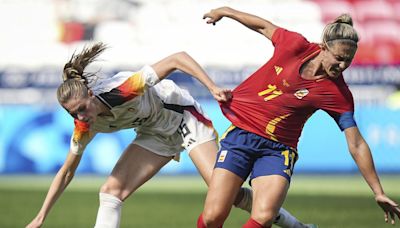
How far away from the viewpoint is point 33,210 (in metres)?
11.5

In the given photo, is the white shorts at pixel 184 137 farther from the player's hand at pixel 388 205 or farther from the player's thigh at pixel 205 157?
the player's hand at pixel 388 205

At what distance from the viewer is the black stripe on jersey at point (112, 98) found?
6.70 m

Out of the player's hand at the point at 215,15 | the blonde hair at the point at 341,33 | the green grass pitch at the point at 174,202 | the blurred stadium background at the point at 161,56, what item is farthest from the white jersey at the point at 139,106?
the blurred stadium background at the point at 161,56

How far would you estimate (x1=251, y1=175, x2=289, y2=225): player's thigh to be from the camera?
6440 mm

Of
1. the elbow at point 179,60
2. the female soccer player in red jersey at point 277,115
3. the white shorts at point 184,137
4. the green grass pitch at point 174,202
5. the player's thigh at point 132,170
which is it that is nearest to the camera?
the female soccer player in red jersey at point 277,115

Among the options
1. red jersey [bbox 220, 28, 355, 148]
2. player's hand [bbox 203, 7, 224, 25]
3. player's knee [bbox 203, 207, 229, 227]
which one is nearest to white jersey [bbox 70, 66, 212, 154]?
player's hand [bbox 203, 7, 224, 25]

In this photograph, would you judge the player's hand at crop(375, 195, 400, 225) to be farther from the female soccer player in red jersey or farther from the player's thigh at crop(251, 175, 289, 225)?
the player's thigh at crop(251, 175, 289, 225)

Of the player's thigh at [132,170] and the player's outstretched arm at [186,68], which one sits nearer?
the player's outstretched arm at [186,68]

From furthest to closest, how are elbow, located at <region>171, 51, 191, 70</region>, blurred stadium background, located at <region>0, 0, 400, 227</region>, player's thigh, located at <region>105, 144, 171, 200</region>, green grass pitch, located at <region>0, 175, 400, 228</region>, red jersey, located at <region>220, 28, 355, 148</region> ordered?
blurred stadium background, located at <region>0, 0, 400, 227</region> → green grass pitch, located at <region>0, 175, 400, 228</region> → player's thigh, located at <region>105, 144, 171, 200</region> → elbow, located at <region>171, 51, 191, 70</region> → red jersey, located at <region>220, 28, 355, 148</region>

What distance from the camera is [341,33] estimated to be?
6.40 m

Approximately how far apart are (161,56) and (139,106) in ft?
43.6

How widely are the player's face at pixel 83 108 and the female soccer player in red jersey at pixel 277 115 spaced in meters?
1.03

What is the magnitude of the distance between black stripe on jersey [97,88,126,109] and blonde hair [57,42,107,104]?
157mm

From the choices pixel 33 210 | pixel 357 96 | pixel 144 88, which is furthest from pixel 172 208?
pixel 357 96
